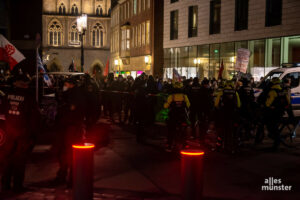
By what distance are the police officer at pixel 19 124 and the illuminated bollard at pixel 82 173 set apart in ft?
5.11

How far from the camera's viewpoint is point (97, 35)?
3103 inches

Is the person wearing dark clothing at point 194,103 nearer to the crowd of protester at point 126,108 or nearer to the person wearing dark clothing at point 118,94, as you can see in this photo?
the crowd of protester at point 126,108

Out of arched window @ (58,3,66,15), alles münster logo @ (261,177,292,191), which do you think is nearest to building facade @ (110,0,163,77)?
arched window @ (58,3,66,15)

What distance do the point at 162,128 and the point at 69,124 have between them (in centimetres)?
833

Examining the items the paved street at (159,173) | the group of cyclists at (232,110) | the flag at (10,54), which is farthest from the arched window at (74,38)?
the paved street at (159,173)

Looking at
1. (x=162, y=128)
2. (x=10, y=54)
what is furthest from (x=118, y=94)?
(x=10, y=54)

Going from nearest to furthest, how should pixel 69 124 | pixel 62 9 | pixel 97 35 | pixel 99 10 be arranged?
pixel 69 124, pixel 62 9, pixel 97 35, pixel 99 10

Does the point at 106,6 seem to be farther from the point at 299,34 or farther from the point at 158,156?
the point at 158,156

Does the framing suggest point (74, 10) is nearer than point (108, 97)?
No

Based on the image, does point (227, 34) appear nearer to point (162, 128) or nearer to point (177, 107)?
point (162, 128)

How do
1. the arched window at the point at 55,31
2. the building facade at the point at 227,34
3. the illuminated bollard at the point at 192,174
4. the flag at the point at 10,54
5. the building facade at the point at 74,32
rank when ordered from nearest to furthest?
the illuminated bollard at the point at 192,174 < the flag at the point at 10,54 < the building facade at the point at 227,34 < the building facade at the point at 74,32 < the arched window at the point at 55,31

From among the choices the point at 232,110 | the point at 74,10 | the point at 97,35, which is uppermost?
the point at 74,10

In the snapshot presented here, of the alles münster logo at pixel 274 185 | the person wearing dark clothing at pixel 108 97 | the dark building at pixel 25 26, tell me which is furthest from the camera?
the dark building at pixel 25 26

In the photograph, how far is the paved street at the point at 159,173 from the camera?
6.39 meters
